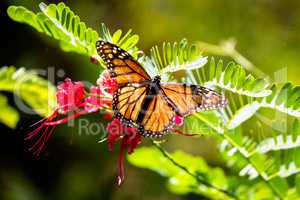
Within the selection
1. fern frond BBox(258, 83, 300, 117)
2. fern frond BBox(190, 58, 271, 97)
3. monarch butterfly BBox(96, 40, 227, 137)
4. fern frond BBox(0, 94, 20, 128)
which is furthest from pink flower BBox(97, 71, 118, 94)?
fern frond BBox(0, 94, 20, 128)

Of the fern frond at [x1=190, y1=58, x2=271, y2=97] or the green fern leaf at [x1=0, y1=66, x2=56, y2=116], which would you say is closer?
the fern frond at [x1=190, y1=58, x2=271, y2=97]

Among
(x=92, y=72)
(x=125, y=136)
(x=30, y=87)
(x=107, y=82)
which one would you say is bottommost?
(x=125, y=136)

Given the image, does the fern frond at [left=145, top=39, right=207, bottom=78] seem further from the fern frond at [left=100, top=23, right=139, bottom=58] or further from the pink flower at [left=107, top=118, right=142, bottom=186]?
the pink flower at [left=107, top=118, right=142, bottom=186]

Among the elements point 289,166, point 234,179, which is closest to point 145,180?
point 234,179

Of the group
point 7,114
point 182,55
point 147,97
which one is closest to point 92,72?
point 7,114

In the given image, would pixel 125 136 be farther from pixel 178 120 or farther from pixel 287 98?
pixel 287 98

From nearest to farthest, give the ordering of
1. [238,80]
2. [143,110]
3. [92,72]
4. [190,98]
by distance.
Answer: [238,80], [190,98], [143,110], [92,72]

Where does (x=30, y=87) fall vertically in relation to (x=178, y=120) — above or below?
above
